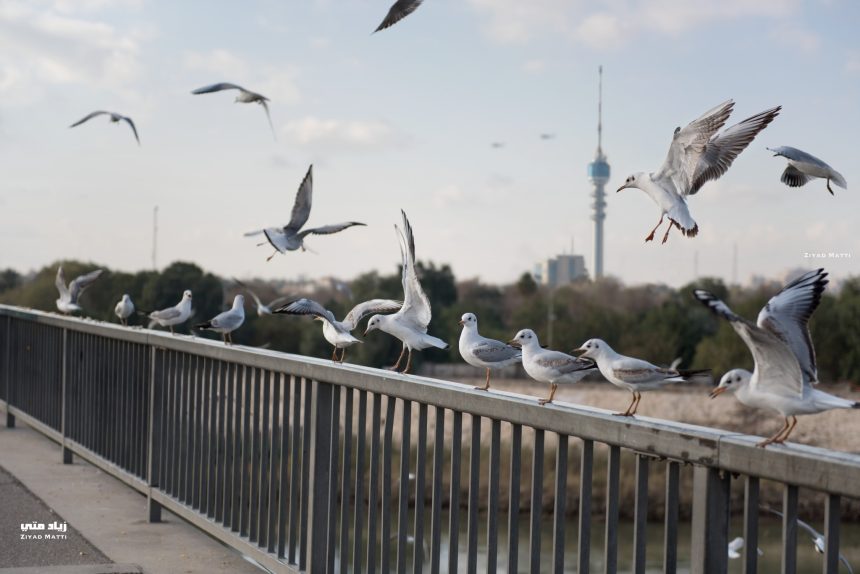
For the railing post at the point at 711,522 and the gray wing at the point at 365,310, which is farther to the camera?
the gray wing at the point at 365,310

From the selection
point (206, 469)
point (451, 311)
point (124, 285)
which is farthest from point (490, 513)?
point (451, 311)

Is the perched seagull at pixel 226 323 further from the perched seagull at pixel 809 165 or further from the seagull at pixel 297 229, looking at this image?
the perched seagull at pixel 809 165

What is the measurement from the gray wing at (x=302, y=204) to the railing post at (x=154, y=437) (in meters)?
1.62

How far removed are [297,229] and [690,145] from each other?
7.91 feet

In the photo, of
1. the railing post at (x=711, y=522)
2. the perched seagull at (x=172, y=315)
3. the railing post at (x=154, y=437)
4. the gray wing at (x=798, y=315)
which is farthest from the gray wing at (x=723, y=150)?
the perched seagull at (x=172, y=315)

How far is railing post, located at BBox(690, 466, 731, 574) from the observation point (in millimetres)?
2549

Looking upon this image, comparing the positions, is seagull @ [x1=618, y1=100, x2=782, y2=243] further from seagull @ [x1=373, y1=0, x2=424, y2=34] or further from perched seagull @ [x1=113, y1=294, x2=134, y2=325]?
perched seagull @ [x1=113, y1=294, x2=134, y2=325]

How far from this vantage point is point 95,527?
6.04 m

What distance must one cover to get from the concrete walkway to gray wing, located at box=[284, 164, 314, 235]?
5.44 feet

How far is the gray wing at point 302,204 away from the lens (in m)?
5.06

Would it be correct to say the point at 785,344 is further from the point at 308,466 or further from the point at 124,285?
the point at 124,285

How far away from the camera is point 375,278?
2461 inches

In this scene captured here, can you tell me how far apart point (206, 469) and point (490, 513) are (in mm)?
2587

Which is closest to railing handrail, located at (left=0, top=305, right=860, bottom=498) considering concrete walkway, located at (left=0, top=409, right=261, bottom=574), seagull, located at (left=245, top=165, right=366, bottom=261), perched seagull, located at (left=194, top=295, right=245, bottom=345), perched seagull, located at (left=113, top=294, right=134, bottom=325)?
seagull, located at (left=245, top=165, right=366, bottom=261)
